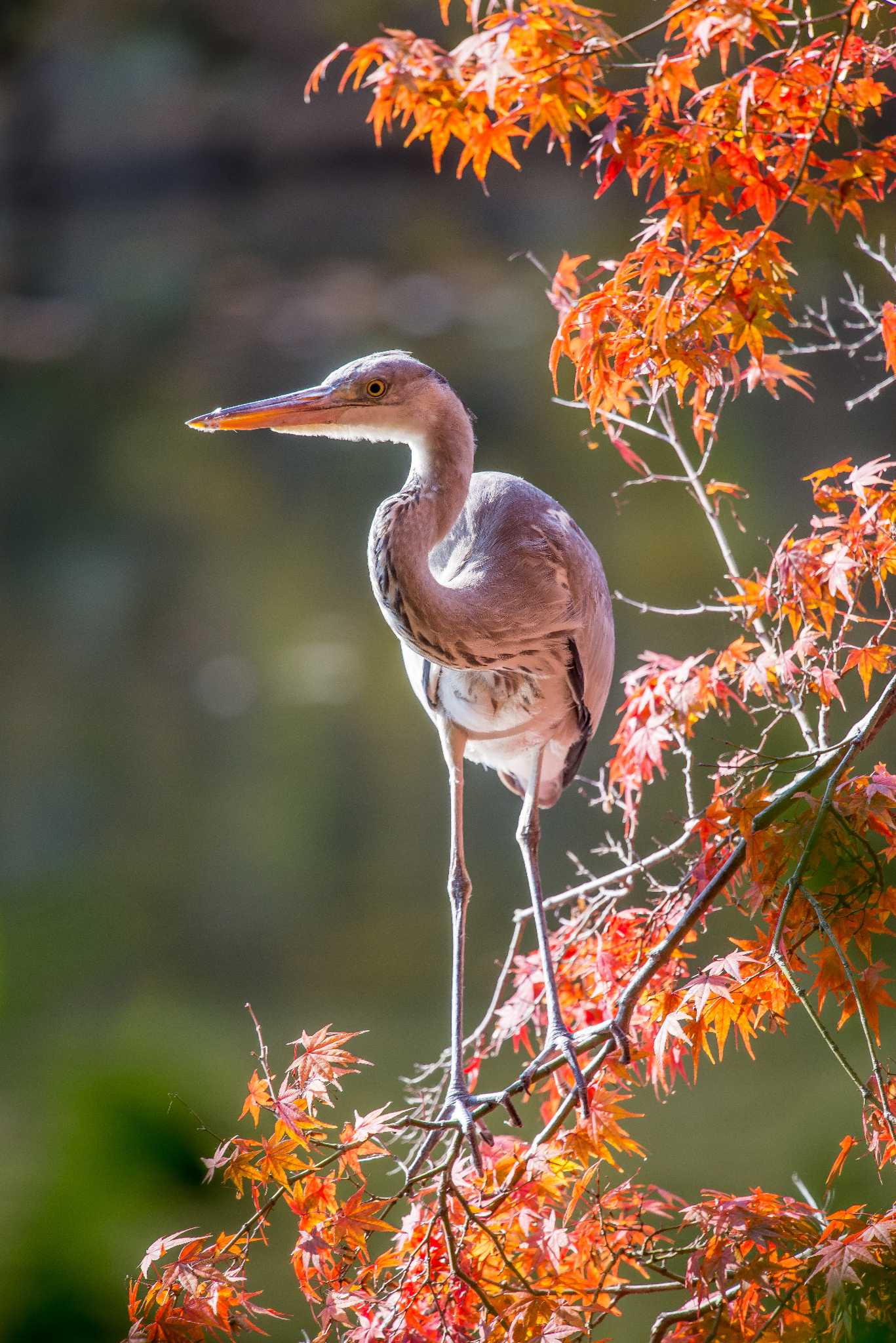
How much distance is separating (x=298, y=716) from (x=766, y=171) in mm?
5701

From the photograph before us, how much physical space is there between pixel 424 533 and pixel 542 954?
0.75 meters

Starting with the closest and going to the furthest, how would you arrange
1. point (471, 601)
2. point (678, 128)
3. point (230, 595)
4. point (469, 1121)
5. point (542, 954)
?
point (678, 128) → point (469, 1121) → point (471, 601) → point (542, 954) → point (230, 595)

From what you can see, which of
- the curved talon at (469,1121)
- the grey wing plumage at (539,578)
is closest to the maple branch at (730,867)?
the curved talon at (469,1121)

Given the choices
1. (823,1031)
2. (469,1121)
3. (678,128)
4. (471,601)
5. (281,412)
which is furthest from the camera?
(471,601)

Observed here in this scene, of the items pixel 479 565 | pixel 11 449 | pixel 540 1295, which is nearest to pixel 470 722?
pixel 479 565

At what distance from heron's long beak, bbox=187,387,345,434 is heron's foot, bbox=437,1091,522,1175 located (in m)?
0.95

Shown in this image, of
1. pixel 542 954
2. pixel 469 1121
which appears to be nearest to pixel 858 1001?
pixel 469 1121

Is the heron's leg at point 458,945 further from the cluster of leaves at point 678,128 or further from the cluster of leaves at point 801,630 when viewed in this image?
the cluster of leaves at point 678,128

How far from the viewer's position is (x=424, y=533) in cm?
182

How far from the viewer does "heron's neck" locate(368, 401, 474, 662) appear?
1.79m

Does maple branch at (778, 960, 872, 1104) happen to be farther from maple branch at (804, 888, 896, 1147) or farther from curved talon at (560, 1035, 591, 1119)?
curved talon at (560, 1035, 591, 1119)

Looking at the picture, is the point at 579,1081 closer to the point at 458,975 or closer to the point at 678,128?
the point at 458,975

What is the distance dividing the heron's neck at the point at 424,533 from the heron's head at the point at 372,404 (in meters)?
0.03

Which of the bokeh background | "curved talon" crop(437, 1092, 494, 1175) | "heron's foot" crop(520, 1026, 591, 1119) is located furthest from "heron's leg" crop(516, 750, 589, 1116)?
the bokeh background
